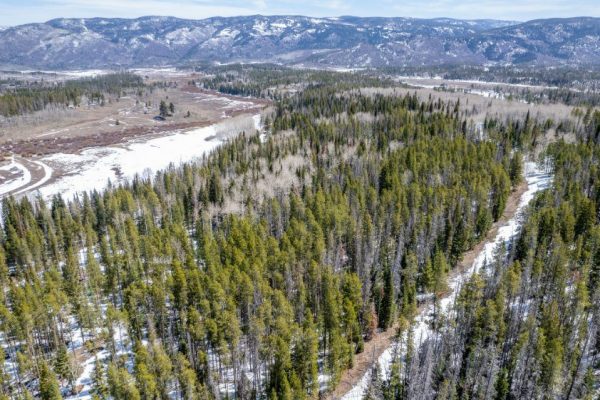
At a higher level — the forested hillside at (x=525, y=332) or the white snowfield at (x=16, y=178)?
the white snowfield at (x=16, y=178)

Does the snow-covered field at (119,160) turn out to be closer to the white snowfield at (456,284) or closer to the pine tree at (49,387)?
the pine tree at (49,387)

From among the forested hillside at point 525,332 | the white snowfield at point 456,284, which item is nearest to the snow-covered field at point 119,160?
the white snowfield at point 456,284

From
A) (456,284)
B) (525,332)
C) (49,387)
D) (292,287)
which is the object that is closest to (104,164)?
(292,287)

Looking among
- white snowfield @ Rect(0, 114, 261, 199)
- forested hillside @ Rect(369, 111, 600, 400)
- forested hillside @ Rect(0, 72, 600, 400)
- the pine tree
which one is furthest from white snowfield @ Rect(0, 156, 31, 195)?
forested hillside @ Rect(369, 111, 600, 400)

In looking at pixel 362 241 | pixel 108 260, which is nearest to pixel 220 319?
pixel 108 260

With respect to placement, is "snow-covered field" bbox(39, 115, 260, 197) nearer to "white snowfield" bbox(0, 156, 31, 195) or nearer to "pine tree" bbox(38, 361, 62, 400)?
"white snowfield" bbox(0, 156, 31, 195)
